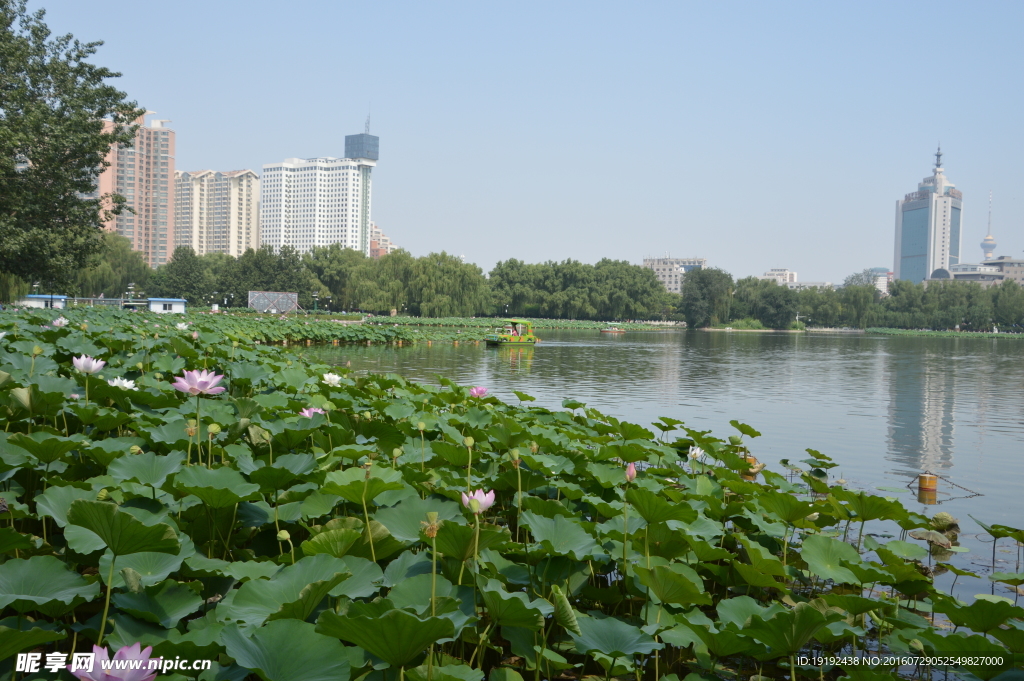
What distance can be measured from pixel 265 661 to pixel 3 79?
703 inches

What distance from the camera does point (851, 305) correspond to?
236 ft

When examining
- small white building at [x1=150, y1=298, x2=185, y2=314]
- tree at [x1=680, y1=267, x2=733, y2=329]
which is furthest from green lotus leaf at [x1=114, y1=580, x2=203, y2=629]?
tree at [x1=680, y1=267, x2=733, y2=329]

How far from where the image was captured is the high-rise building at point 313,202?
126m

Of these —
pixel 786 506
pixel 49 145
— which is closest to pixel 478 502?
pixel 786 506

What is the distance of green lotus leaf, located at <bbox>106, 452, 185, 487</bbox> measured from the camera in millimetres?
1912

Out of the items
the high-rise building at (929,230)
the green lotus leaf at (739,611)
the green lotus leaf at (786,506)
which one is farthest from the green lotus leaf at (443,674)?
the high-rise building at (929,230)

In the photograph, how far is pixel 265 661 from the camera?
3.77ft

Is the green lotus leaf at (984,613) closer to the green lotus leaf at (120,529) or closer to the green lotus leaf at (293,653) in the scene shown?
the green lotus leaf at (293,653)

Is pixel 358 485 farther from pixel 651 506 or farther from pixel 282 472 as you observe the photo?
pixel 651 506

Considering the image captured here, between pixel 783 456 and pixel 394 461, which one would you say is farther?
pixel 783 456

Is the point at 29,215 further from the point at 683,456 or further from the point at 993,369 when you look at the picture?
the point at 993,369

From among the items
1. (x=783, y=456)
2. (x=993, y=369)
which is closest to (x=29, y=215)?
(x=783, y=456)

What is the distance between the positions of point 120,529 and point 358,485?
560mm

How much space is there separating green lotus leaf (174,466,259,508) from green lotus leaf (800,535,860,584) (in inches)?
65.5
